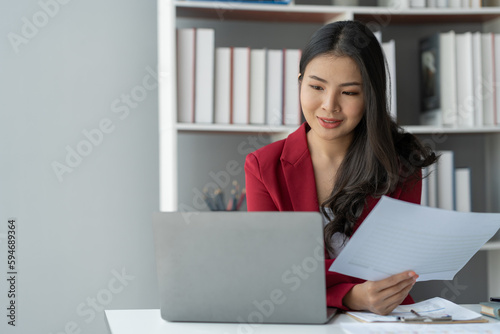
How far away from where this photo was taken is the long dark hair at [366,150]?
4.57 feet

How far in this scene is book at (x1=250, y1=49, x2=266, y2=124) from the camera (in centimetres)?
203

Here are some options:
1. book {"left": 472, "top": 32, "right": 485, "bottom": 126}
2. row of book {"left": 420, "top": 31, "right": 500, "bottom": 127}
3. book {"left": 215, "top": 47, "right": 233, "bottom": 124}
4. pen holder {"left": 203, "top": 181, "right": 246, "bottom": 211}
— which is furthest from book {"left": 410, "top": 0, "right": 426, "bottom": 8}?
pen holder {"left": 203, "top": 181, "right": 246, "bottom": 211}

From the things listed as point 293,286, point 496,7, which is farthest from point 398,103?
point 293,286

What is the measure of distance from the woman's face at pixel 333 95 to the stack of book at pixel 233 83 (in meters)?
0.60

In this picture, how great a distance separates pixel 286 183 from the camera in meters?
1.48

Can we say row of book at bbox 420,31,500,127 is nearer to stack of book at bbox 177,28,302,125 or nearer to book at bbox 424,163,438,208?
book at bbox 424,163,438,208

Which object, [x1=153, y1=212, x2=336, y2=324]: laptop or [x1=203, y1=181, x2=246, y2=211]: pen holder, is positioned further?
[x1=203, y1=181, x2=246, y2=211]: pen holder

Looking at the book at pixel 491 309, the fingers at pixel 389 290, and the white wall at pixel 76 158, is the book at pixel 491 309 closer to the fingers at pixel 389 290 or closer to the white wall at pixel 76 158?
the fingers at pixel 389 290

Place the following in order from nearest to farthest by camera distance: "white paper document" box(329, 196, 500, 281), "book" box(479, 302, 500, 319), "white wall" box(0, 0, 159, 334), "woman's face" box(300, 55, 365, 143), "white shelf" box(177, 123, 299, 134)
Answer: "white paper document" box(329, 196, 500, 281) < "book" box(479, 302, 500, 319) < "woman's face" box(300, 55, 365, 143) < "white shelf" box(177, 123, 299, 134) < "white wall" box(0, 0, 159, 334)

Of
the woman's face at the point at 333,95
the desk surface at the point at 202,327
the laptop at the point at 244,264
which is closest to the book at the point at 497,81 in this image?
the woman's face at the point at 333,95

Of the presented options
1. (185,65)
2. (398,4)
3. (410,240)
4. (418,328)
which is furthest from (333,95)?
(398,4)

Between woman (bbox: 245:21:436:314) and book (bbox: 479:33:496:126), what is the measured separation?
748mm

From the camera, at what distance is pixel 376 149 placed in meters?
1.44

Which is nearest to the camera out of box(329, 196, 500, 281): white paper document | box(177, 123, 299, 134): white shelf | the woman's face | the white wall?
box(329, 196, 500, 281): white paper document
